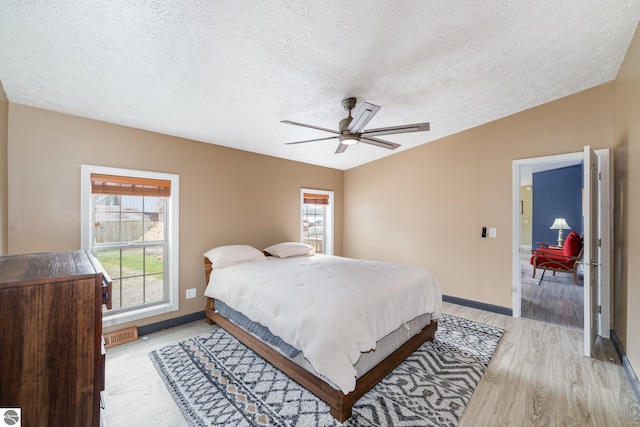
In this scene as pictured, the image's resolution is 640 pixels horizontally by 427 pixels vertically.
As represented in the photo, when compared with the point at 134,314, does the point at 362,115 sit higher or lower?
higher

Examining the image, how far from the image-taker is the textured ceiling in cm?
152

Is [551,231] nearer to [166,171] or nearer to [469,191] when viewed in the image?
[469,191]

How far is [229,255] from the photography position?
10.3 feet

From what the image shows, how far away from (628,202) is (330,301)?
116 inches

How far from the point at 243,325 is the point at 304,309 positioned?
97cm

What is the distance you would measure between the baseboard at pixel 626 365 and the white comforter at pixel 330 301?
145 cm

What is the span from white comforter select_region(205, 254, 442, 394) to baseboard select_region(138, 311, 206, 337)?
42cm

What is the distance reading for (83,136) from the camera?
2545 mm

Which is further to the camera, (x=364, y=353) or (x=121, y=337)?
(x=121, y=337)

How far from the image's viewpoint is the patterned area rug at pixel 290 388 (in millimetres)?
1758

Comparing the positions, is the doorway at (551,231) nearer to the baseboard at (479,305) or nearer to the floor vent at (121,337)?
the baseboard at (479,305)

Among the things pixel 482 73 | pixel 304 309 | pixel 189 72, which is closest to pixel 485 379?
pixel 304 309

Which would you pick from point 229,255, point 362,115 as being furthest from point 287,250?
point 362,115

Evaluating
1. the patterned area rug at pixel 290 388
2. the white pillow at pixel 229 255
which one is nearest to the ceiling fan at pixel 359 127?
the white pillow at pixel 229 255
